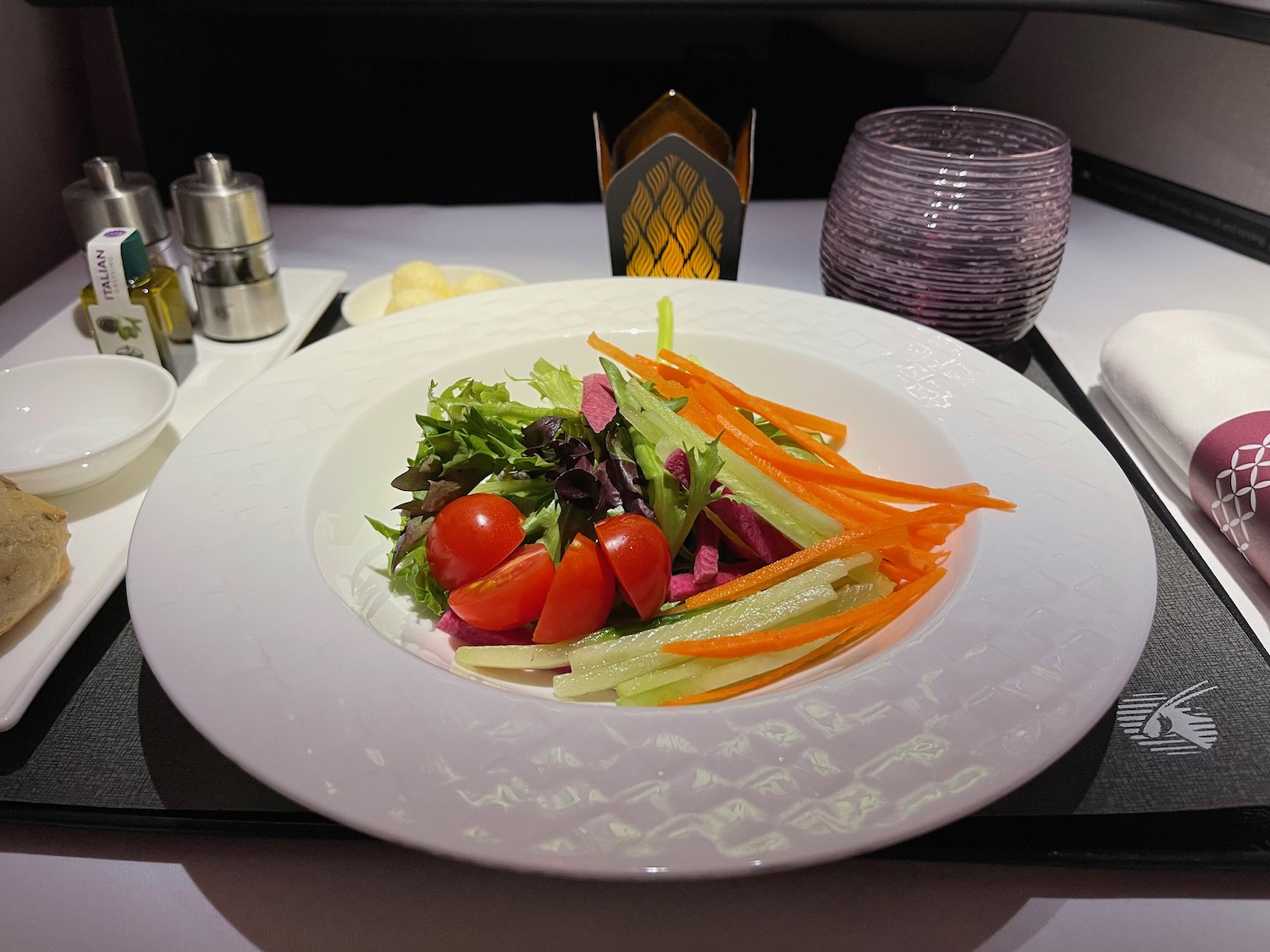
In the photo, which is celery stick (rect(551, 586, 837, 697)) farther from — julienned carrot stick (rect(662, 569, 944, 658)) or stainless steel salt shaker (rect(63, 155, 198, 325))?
stainless steel salt shaker (rect(63, 155, 198, 325))

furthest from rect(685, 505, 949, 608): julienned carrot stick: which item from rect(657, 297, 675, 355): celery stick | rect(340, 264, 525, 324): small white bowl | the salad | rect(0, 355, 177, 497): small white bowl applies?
rect(340, 264, 525, 324): small white bowl

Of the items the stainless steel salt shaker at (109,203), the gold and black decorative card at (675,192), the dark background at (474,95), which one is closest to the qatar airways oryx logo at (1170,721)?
the gold and black decorative card at (675,192)

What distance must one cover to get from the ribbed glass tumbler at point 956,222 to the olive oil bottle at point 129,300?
4.23 ft

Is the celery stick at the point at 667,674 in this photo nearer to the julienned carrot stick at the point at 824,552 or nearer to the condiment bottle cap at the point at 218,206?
the julienned carrot stick at the point at 824,552

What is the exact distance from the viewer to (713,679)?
95cm

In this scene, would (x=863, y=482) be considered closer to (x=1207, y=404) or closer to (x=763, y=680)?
(x=763, y=680)

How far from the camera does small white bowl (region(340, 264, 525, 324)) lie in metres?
1.83

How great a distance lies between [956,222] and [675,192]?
53 cm

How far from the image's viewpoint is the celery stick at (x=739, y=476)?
1.10 metres

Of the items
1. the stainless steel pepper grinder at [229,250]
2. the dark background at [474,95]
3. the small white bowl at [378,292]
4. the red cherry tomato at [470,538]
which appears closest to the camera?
the red cherry tomato at [470,538]

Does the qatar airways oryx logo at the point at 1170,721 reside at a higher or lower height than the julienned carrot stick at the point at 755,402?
lower

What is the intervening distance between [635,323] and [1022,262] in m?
0.72

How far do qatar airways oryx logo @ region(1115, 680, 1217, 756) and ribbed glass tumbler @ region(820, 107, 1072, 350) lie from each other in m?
0.82

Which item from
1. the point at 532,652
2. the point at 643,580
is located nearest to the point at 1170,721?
Result: the point at 643,580
